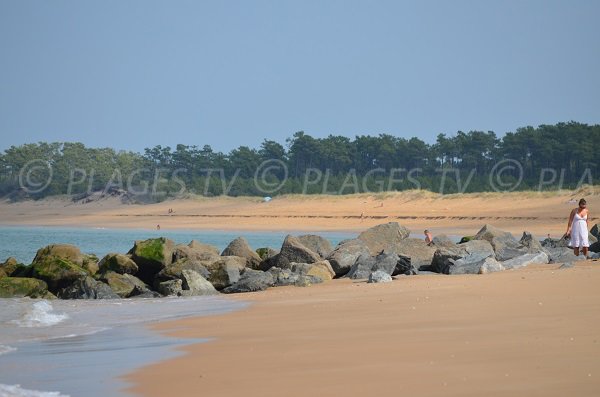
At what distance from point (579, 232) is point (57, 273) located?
33.9 ft

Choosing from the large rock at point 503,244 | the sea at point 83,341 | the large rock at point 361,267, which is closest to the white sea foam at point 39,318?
the sea at point 83,341

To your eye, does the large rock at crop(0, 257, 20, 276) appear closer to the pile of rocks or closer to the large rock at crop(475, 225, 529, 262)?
the pile of rocks

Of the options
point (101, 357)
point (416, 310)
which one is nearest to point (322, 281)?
point (416, 310)

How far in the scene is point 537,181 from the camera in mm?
76188

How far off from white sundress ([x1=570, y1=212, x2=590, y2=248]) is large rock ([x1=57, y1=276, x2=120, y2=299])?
8.94 m

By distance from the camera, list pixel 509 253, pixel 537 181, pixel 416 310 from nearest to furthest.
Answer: pixel 416 310 → pixel 509 253 → pixel 537 181

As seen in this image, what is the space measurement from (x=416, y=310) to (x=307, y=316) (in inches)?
56.1

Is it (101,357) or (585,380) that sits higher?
(585,380)

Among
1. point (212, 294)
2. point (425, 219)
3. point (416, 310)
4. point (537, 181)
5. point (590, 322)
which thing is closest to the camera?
point (590, 322)

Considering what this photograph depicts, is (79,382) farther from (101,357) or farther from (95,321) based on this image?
(95,321)

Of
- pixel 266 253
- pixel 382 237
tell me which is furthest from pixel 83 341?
pixel 382 237

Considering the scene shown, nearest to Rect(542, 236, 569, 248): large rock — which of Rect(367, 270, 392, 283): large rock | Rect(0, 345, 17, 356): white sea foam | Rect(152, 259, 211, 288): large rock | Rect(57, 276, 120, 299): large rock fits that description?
Rect(367, 270, 392, 283): large rock

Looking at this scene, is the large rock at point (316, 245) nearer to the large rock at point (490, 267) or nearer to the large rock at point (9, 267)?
the large rock at point (490, 267)

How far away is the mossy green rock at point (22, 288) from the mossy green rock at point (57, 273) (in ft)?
1.07
